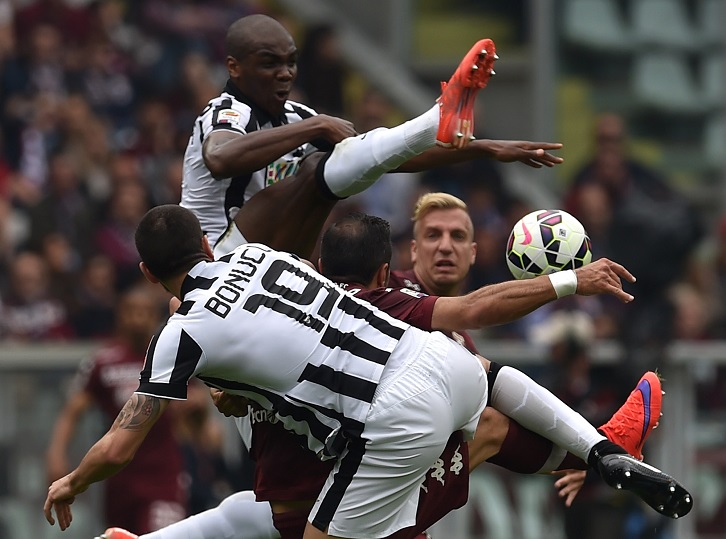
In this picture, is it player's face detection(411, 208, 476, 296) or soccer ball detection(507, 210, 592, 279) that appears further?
player's face detection(411, 208, 476, 296)

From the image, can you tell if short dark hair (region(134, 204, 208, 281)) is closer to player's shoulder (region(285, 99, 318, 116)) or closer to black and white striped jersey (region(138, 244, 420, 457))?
black and white striped jersey (region(138, 244, 420, 457))

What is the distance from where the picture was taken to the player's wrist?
287 inches

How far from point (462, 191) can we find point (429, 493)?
823 centimetres

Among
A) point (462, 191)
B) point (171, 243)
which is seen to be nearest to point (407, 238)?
point (462, 191)

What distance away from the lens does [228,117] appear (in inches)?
320

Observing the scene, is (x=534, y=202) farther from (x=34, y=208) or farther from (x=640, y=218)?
(x=34, y=208)

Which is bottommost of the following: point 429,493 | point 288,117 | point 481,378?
point 429,493

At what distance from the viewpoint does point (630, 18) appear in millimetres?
18141

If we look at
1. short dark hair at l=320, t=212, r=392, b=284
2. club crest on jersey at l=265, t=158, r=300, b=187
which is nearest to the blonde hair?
club crest on jersey at l=265, t=158, r=300, b=187

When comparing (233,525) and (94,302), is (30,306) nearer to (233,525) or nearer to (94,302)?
(94,302)

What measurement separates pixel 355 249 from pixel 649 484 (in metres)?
1.74

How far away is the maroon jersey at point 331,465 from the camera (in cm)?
786

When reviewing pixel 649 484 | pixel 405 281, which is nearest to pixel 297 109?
pixel 405 281

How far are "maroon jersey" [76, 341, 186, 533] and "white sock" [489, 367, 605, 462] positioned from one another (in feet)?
13.9
